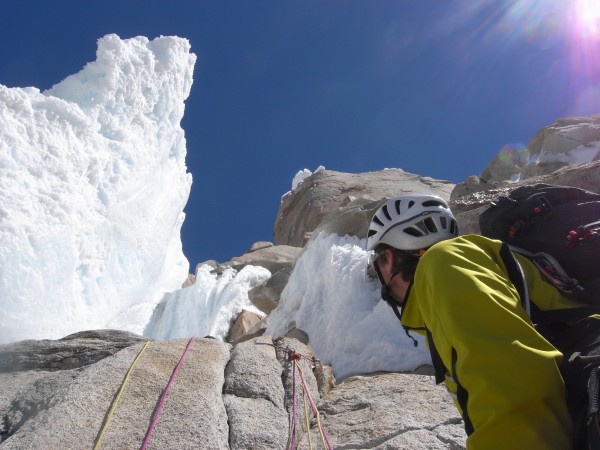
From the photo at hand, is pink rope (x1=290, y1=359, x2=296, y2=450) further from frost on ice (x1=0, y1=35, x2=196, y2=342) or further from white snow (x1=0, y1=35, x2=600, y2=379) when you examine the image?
frost on ice (x1=0, y1=35, x2=196, y2=342)

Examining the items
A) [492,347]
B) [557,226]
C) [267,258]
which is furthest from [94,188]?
[492,347]

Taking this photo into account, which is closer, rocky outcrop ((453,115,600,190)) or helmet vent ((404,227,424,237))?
helmet vent ((404,227,424,237))

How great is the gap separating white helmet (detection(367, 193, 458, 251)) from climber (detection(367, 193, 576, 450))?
840 millimetres

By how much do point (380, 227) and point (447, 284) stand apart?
144 centimetres

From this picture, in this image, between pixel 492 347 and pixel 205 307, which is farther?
pixel 205 307

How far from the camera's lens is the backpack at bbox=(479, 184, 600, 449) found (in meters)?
1.59

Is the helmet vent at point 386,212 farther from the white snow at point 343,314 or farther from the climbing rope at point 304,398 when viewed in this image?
the white snow at point 343,314

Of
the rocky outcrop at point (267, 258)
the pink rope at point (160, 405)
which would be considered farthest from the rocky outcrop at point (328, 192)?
the pink rope at point (160, 405)

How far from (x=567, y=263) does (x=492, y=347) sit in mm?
749

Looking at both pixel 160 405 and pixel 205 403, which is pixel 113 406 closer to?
pixel 160 405

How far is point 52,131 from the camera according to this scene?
48.2 feet

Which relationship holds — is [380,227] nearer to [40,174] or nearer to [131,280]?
[40,174]

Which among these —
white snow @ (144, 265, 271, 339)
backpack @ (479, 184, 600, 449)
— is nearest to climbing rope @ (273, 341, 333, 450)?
backpack @ (479, 184, 600, 449)

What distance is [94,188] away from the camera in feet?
52.1
